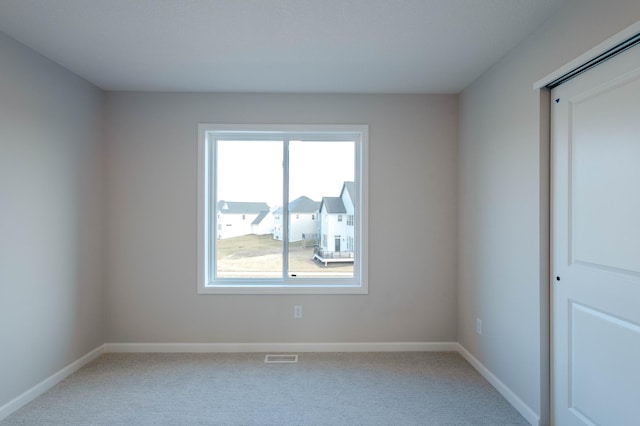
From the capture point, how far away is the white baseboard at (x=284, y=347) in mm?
3432

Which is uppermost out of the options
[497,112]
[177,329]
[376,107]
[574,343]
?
[376,107]

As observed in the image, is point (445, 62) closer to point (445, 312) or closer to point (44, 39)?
point (445, 312)

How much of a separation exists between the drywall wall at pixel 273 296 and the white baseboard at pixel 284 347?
0.05 metres

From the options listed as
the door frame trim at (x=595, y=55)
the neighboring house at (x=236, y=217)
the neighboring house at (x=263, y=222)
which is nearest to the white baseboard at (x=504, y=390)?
the door frame trim at (x=595, y=55)

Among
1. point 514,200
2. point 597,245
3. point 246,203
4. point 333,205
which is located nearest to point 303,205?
point 333,205

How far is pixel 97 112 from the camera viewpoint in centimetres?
335

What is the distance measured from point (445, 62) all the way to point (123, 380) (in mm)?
3540

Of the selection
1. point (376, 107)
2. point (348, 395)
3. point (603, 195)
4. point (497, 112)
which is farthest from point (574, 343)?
point (376, 107)

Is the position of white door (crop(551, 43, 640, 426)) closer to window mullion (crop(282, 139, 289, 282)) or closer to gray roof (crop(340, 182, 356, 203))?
gray roof (crop(340, 182, 356, 203))

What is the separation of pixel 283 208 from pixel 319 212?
0.37 m

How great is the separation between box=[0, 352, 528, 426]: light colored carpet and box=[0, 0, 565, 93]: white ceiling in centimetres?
248

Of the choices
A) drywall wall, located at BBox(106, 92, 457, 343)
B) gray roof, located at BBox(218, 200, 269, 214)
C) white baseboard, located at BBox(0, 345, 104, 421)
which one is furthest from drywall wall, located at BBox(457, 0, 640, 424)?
white baseboard, located at BBox(0, 345, 104, 421)

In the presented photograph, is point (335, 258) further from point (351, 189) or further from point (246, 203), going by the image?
point (246, 203)

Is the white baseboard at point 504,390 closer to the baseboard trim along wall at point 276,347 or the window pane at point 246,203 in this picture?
the baseboard trim along wall at point 276,347
